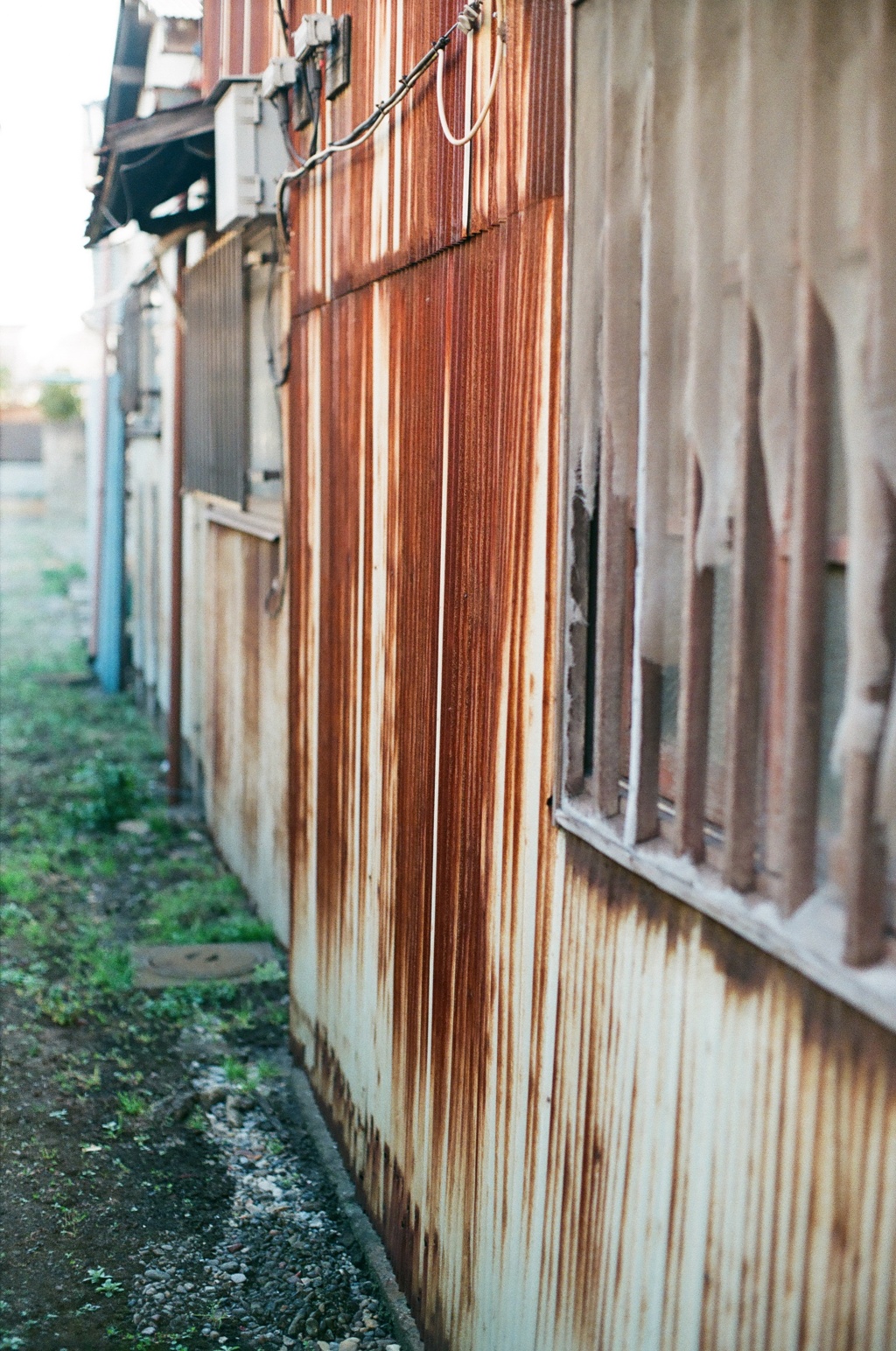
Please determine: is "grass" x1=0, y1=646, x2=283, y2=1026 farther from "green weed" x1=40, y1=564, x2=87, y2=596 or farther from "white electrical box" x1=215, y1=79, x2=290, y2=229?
"green weed" x1=40, y1=564, x2=87, y2=596

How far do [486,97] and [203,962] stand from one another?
482 cm

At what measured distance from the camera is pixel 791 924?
6.31 feet

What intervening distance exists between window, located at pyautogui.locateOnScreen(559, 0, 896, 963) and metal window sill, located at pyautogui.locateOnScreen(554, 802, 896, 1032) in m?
0.02

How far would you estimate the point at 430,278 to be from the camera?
3590 millimetres

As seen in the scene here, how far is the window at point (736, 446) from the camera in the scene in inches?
69.2

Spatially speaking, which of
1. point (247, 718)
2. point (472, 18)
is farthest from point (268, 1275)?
point (247, 718)

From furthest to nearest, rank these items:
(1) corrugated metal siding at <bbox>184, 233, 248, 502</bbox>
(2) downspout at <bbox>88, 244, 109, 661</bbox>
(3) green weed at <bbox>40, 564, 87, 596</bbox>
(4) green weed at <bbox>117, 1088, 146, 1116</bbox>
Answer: (3) green weed at <bbox>40, 564, 87, 596</bbox>
(2) downspout at <bbox>88, 244, 109, 661</bbox>
(1) corrugated metal siding at <bbox>184, 233, 248, 502</bbox>
(4) green weed at <bbox>117, 1088, 146, 1116</bbox>

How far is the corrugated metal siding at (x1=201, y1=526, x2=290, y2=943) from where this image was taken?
23.0 feet

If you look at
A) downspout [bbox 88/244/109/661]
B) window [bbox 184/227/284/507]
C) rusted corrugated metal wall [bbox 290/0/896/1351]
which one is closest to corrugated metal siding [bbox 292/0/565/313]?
rusted corrugated metal wall [bbox 290/0/896/1351]

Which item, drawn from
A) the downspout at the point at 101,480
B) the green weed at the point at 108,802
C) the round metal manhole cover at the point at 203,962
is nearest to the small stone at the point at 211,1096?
the round metal manhole cover at the point at 203,962

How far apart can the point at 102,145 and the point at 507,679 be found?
515 cm

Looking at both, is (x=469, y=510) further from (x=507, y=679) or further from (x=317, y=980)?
(x=317, y=980)

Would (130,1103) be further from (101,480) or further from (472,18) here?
(101,480)

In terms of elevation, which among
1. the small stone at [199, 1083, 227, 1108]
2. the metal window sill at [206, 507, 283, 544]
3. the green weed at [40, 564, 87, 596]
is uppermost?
the metal window sill at [206, 507, 283, 544]
